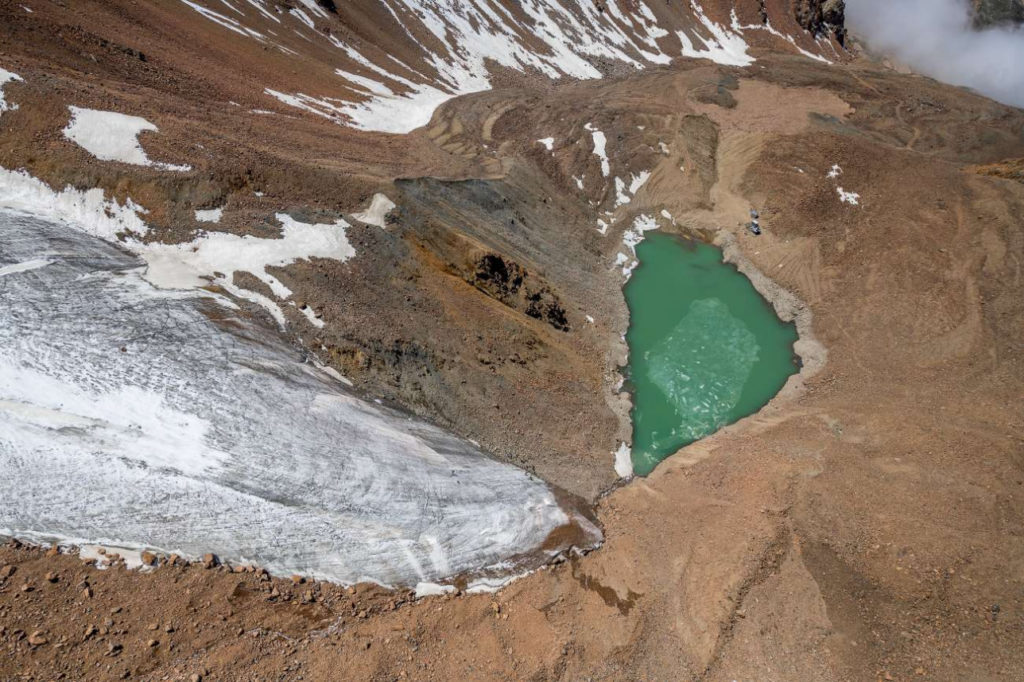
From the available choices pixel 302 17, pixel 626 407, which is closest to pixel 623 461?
pixel 626 407

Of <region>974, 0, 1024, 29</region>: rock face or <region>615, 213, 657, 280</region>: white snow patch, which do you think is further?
<region>974, 0, 1024, 29</region>: rock face

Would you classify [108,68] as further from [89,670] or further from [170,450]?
[89,670]

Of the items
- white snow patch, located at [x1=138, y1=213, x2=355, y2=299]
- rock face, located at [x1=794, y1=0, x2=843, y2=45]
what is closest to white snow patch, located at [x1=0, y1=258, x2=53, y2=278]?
white snow patch, located at [x1=138, y1=213, x2=355, y2=299]

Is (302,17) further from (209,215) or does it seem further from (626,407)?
(626,407)

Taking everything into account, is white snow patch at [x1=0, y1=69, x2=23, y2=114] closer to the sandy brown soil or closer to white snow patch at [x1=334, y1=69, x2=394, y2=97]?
the sandy brown soil

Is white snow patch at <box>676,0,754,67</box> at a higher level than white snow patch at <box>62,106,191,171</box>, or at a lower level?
higher

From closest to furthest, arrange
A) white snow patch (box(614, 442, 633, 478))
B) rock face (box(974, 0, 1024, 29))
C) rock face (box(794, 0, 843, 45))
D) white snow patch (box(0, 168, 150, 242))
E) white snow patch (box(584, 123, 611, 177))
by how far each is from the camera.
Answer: white snow patch (box(0, 168, 150, 242)) → white snow patch (box(614, 442, 633, 478)) → white snow patch (box(584, 123, 611, 177)) → rock face (box(794, 0, 843, 45)) → rock face (box(974, 0, 1024, 29))
